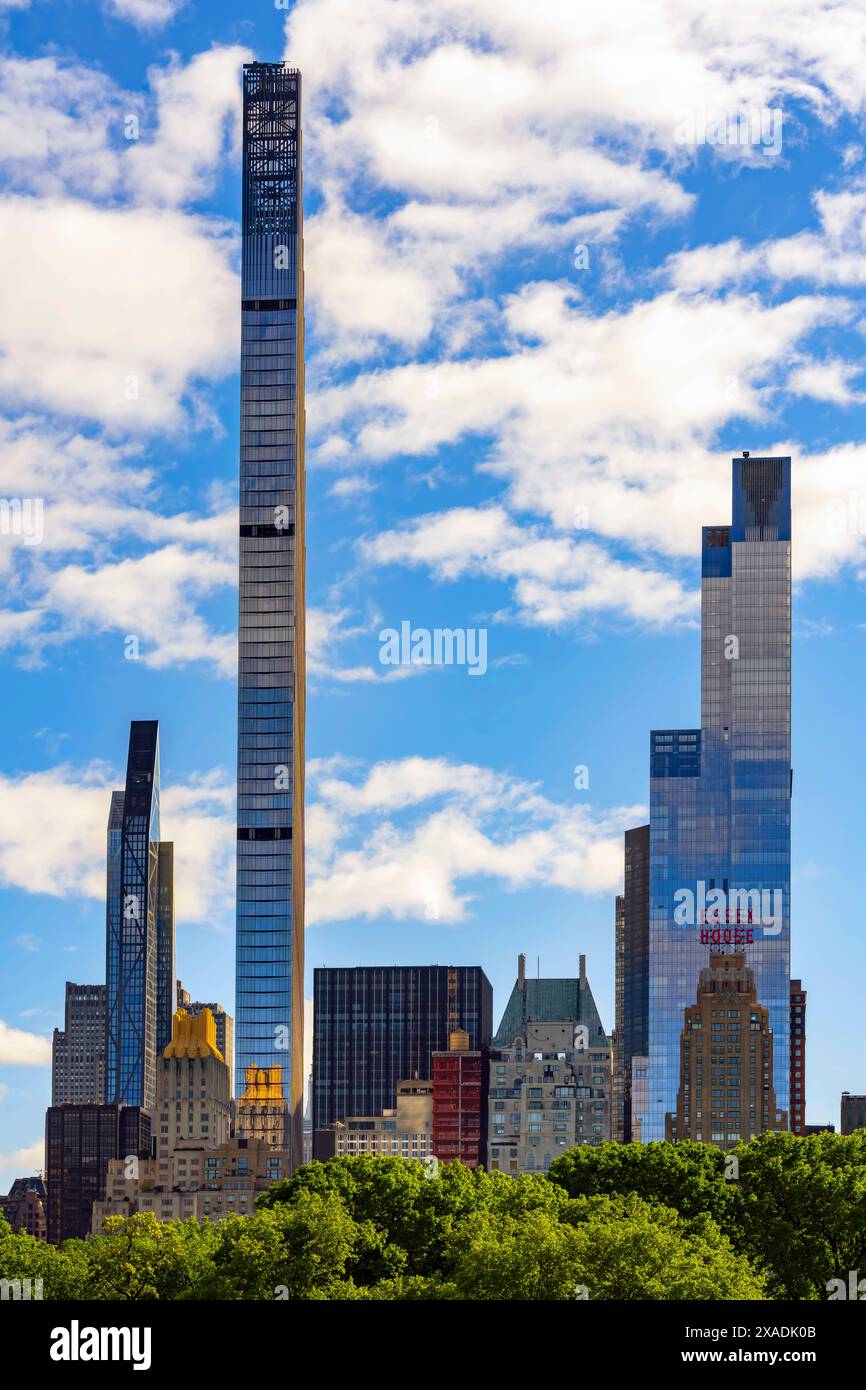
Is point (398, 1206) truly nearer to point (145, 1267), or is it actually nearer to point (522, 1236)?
point (145, 1267)

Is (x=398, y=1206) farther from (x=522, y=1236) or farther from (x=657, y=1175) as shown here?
(x=522, y=1236)

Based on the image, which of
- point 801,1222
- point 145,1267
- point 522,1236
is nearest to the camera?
→ point 522,1236

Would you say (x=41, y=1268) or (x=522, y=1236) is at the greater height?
(x=522, y=1236)

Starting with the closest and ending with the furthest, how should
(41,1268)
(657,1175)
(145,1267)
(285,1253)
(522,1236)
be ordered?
1. (522,1236)
2. (285,1253)
3. (145,1267)
4. (41,1268)
5. (657,1175)

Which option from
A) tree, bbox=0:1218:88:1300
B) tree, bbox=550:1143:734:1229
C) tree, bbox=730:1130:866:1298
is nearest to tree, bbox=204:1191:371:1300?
tree, bbox=0:1218:88:1300

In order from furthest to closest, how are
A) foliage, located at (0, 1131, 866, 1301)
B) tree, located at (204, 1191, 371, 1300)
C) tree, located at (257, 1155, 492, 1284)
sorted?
tree, located at (257, 1155, 492, 1284), tree, located at (204, 1191, 371, 1300), foliage, located at (0, 1131, 866, 1301)

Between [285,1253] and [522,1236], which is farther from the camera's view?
[285,1253]

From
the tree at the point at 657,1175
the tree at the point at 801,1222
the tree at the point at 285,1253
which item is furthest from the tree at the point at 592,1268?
the tree at the point at 657,1175

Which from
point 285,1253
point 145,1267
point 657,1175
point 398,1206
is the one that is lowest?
point 145,1267

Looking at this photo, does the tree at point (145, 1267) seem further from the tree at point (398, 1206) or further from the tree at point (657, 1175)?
the tree at point (657, 1175)

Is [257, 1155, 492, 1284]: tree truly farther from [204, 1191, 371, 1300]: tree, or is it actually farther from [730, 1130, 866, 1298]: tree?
[730, 1130, 866, 1298]: tree

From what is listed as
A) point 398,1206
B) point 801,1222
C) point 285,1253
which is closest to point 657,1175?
point 801,1222
